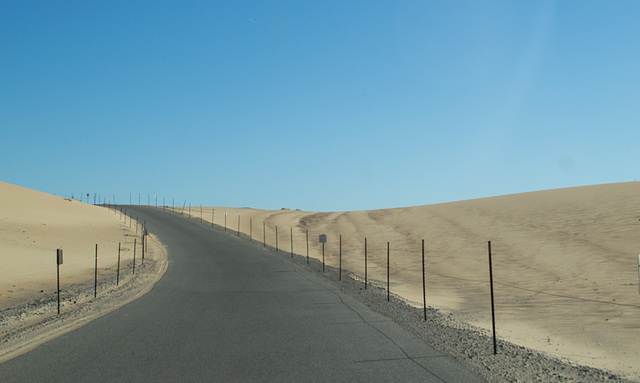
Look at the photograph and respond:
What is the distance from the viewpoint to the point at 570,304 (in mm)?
18188

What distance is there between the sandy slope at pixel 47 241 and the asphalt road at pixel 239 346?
10.1 meters

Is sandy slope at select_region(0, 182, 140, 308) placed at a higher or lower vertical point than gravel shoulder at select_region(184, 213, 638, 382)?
higher

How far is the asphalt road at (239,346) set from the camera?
8.02 metres

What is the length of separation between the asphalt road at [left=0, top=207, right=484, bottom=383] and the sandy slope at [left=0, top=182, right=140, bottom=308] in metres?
10.1

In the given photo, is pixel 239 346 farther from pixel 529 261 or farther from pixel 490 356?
pixel 529 261

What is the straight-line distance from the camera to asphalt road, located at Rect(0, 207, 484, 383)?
802 cm

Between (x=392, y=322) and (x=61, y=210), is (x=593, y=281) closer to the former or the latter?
(x=392, y=322)

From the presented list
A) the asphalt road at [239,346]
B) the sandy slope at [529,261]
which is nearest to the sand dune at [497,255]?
the sandy slope at [529,261]

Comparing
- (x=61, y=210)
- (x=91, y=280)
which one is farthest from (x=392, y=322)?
(x=61, y=210)

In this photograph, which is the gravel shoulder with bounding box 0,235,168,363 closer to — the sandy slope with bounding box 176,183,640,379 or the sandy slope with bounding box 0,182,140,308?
the sandy slope with bounding box 0,182,140,308

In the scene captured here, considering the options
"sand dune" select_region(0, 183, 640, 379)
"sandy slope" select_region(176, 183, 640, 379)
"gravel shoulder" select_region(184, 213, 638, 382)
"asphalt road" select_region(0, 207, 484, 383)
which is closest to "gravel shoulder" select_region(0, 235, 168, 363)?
"asphalt road" select_region(0, 207, 484, 383)

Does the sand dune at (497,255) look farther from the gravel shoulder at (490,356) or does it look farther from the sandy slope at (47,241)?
Result: the gravel shoulder at (490,356)

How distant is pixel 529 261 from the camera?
97.3 ft

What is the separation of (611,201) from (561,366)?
4272 centimetres
